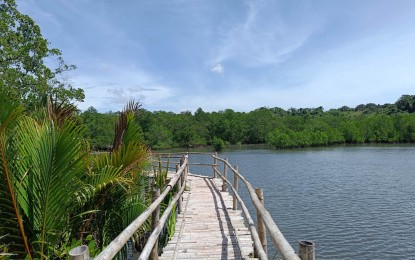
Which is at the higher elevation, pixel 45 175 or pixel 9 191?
pixel 45 175

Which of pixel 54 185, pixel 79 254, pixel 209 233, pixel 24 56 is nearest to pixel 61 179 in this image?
pixel 54 185

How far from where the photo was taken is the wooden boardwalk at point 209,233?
5238mm

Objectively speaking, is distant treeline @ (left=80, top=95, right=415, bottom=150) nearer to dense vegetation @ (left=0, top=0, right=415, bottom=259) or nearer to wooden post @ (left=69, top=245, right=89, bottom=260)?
dense vegetation @ (left=0, top=0, right=415, bottom=259)

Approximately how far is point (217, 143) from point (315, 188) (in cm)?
5556

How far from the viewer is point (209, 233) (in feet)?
21.0

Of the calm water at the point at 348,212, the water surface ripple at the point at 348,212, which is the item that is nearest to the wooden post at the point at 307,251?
the calm water at the point at 348,212

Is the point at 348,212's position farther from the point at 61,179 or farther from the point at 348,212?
the point at 61,179

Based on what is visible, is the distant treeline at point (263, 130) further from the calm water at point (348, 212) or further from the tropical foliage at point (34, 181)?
the tropical foliage at point (34, 181)

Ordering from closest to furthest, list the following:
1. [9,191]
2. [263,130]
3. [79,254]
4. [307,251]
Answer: [79,254]
[307,251]
[9,191]
[263,130]

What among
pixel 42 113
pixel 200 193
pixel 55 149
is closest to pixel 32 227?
pixel 55 149

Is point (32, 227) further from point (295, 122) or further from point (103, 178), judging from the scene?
point (295, 122)

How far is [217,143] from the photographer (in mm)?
77375

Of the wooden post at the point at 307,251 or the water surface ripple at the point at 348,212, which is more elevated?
the wooden post at the point at 307,251

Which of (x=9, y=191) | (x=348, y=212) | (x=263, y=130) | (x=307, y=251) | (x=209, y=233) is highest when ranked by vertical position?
(x=263, y=130)
